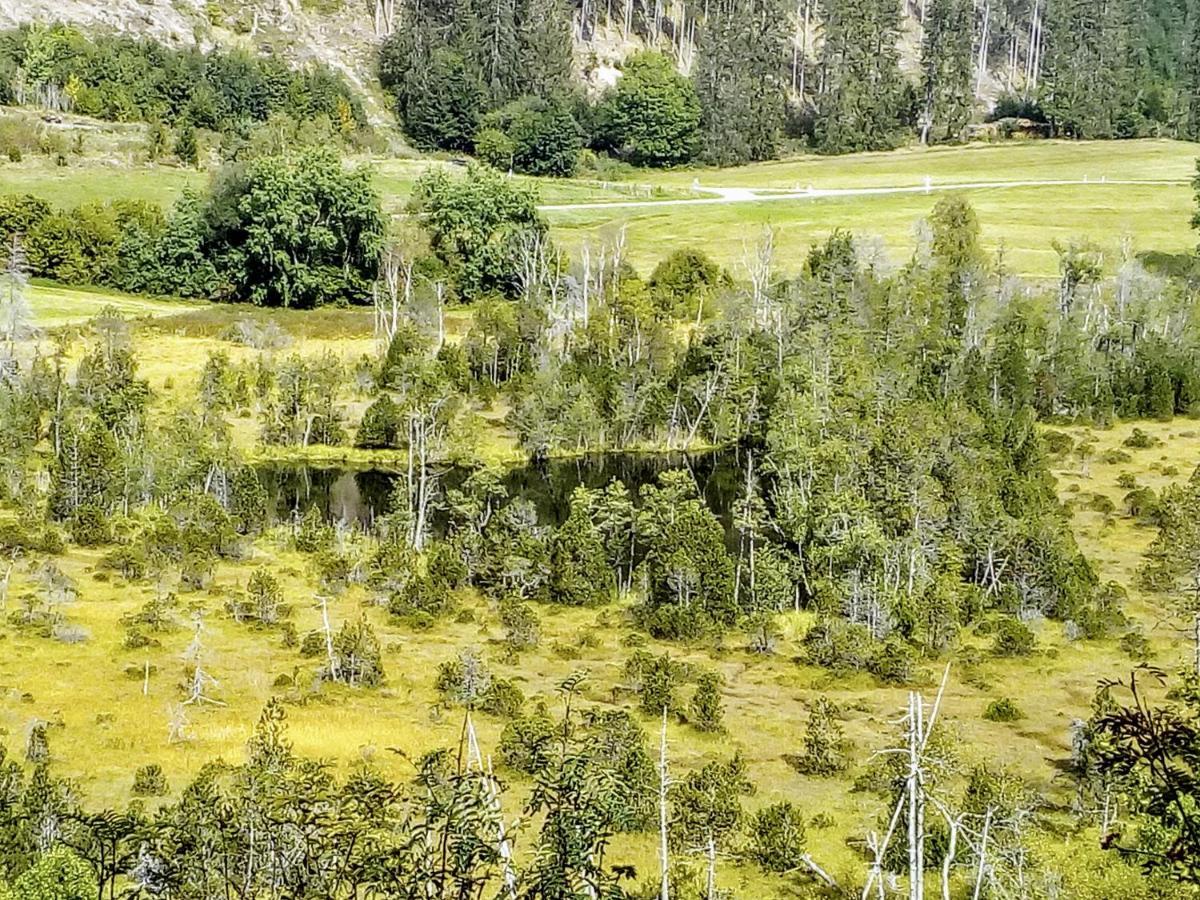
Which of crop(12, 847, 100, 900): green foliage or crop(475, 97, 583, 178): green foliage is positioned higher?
crop(475, 97, 583, 178): green foliage

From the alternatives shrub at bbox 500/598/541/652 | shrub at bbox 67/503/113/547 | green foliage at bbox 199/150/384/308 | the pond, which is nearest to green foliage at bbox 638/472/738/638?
shrub at bbox 500/598/541/652

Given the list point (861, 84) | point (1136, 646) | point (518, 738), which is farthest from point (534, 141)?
point (518, 738)

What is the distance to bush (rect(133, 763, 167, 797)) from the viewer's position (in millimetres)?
22938

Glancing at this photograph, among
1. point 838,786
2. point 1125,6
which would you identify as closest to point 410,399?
point 838,786

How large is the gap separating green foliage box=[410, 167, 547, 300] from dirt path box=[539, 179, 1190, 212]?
1971 cm

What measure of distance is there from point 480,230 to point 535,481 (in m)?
27.7

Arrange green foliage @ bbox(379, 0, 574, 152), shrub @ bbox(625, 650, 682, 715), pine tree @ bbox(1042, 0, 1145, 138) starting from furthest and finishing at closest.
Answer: pine tree @ bbox(1042, 0, 1145, 138) < green foliage @ bbox(379, 0, 574, 152) < shrub @ bbox(625, 650, 682, 715)

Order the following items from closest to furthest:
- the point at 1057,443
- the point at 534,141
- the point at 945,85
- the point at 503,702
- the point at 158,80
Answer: the point at 503,702, the point at 1057,443, the point at 158,80, the point at 534,141, the point at 945,85

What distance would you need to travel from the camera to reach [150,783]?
75.7ft

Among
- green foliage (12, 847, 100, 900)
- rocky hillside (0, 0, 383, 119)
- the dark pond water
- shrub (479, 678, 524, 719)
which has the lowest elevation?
the dark pond water

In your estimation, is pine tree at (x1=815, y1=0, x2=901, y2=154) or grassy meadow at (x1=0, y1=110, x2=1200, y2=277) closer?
grassy meadow at (x1=0, y1=110, x2=1200, y2=277)

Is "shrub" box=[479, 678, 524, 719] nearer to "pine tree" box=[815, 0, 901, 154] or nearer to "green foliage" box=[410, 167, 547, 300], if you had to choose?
"green foliage" box=[410, 167, 547, 300]

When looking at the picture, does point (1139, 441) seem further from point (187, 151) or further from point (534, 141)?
point (187, 151)

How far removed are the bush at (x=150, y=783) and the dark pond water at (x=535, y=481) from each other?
67.5ft
